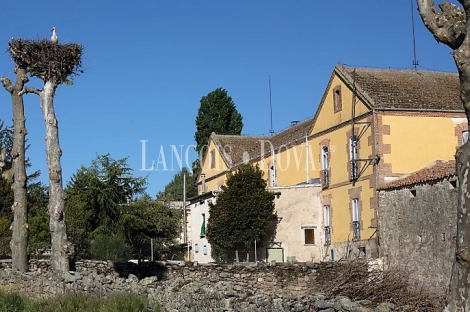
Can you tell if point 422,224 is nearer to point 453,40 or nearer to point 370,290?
point 370,290

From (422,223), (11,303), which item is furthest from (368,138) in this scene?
(11,303)

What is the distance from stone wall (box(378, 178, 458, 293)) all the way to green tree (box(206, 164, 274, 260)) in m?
7.71

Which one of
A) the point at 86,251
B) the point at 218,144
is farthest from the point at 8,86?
the point at 218,144

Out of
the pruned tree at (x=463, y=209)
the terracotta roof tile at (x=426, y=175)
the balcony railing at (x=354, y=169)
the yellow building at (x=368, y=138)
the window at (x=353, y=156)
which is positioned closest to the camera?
the pruned tree at (x=463, y=209)

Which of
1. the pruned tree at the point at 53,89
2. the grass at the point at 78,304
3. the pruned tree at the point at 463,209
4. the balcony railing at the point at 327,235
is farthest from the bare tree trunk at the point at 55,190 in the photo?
the balcony railing at the point at 327,235

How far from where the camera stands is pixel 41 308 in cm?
A: 1407

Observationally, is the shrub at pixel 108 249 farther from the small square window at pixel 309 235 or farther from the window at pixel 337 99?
the window at pixel 337 99

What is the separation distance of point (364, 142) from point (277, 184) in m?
11.0

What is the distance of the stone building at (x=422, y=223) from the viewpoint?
2361cm

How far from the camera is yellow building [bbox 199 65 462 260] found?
29.3 metres

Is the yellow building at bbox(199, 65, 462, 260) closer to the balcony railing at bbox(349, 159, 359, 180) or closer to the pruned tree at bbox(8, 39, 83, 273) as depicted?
the balcony railing at bbox(349, 159, 359, 180)

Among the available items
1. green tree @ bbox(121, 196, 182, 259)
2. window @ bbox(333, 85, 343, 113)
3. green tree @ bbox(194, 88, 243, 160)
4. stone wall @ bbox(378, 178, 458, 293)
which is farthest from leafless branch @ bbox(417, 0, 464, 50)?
green tree @ bbox(194, 88, 243, 160)

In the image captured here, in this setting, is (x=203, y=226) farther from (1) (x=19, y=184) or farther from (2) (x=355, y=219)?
(1) (x=19, y=184)

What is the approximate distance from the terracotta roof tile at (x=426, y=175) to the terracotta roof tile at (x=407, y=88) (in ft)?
9.31
